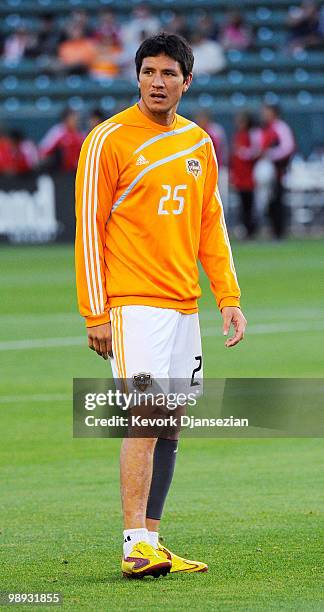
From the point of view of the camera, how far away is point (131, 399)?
5699mm

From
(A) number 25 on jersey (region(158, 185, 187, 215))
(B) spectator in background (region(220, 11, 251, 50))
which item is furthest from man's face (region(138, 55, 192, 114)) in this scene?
(B) spectator in background (region(220, 11, 251, 50))

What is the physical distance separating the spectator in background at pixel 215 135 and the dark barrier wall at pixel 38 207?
327 cm

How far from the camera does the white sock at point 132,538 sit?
5688 millimetres

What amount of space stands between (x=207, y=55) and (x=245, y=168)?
4.84m

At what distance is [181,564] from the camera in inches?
228

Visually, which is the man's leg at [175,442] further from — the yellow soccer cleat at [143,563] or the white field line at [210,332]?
the white field line at [210,332]

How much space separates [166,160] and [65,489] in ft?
8.57

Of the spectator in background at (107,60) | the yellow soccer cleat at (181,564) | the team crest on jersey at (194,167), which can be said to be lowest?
the yellow soccer cleat at (181,564)

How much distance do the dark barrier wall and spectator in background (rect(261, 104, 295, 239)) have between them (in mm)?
4167

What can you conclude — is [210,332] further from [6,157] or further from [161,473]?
[6,157]

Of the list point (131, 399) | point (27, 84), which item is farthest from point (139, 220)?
point (27, 84)

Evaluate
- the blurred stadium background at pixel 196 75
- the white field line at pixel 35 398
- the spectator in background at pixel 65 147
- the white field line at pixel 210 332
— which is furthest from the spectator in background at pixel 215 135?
the white field line at pixel 35 398

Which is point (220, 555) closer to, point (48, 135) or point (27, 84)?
point (48, 135)

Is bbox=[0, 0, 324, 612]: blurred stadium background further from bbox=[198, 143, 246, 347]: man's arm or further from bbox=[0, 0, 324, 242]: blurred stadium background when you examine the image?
bbox=[198, 143, 246, 347]: man's arm
